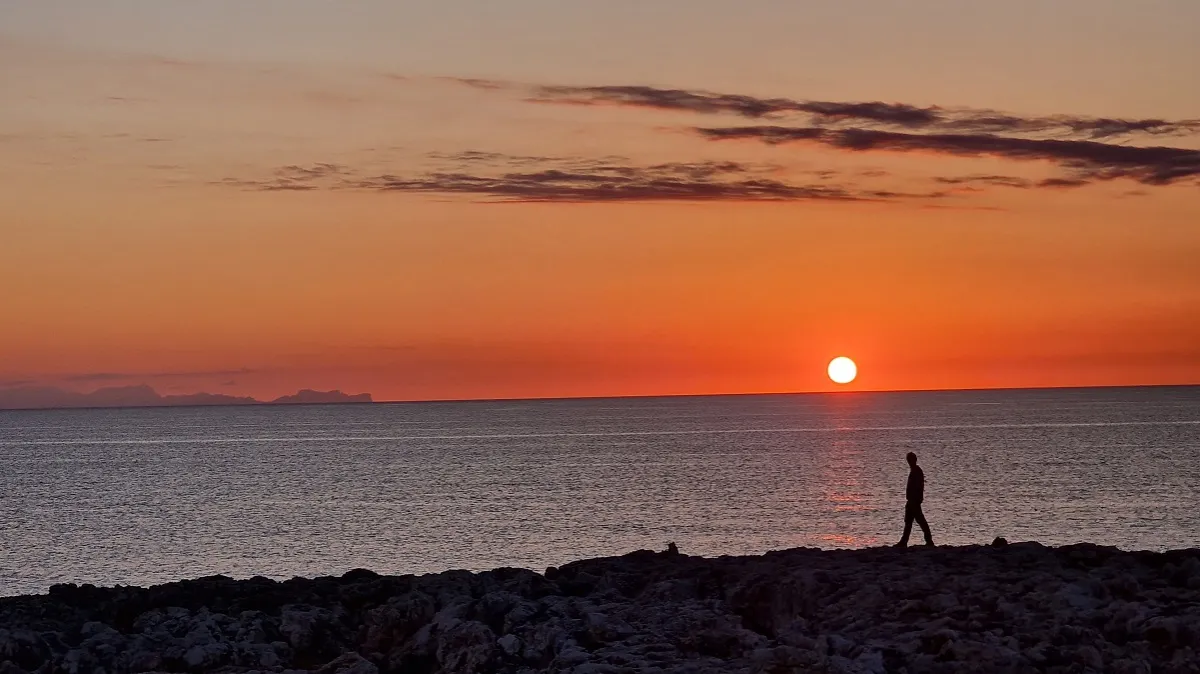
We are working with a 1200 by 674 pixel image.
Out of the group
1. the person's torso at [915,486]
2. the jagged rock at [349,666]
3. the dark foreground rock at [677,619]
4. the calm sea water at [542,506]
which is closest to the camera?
the dark foreground rock at [677,619]

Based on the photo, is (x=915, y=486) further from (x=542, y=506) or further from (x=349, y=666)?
(x=542, y=506)

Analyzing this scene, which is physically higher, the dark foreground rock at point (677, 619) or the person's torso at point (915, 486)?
the person's torso at point (915, 486)

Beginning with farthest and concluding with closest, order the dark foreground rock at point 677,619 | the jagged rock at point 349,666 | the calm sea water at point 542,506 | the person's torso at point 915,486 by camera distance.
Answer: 1. the calm sea water at point 542,506
2. the person's torso at point 915,486
3. the jagged rock at point 349,666
4. the dark foreground rock at point 677,619

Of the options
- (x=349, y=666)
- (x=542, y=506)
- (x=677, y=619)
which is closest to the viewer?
(x=349, y=666)

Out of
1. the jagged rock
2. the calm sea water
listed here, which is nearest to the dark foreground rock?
the jagged rock

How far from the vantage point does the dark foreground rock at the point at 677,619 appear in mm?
17547

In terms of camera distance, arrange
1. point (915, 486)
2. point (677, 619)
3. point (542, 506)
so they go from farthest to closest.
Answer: point (542, 506), point (915, 486), point (677, 619)

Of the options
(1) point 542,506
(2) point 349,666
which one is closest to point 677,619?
(2) point 349,666

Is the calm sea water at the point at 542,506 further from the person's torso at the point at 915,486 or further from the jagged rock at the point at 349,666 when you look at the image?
the jagged rock at the point at 349,666

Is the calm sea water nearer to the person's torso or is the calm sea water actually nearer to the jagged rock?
the person's torso

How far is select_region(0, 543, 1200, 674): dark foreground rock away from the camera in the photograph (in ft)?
57.6

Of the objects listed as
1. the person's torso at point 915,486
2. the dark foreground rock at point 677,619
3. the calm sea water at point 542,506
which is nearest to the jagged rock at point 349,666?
the dark foreground rock at point 677,619

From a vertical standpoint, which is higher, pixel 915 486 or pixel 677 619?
pixel 915 486

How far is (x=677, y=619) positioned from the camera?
803 inches
